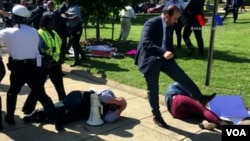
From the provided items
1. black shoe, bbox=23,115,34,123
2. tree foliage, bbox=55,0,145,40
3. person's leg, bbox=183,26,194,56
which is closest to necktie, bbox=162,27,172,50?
black shoe, bbox=23,115,34,123

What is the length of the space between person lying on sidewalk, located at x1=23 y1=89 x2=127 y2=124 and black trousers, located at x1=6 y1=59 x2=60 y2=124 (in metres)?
0.21

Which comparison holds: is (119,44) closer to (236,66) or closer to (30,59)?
(236,66)

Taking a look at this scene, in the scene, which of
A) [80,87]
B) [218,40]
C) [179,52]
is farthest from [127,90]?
[218,40]

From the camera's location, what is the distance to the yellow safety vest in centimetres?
560

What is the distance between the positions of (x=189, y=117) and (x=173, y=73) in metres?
0.93

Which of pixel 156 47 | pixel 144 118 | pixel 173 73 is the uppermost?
pixel 156 47

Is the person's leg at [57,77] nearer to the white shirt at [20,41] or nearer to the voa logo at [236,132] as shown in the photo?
the white shirt at [20,41]

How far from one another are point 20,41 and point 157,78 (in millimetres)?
1987

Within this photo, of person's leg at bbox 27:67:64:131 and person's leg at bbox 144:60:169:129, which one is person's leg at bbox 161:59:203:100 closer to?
person's leg at bbox 144:60:169:129

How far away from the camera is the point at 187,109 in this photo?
5438mm

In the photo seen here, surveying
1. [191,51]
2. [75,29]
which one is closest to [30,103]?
[75,29]

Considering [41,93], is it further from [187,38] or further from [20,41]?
[187,38]

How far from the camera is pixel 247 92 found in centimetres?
670

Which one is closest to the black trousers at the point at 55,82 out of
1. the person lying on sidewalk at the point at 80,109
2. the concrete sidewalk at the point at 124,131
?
the concrete sidewalk at the point at 124,131
